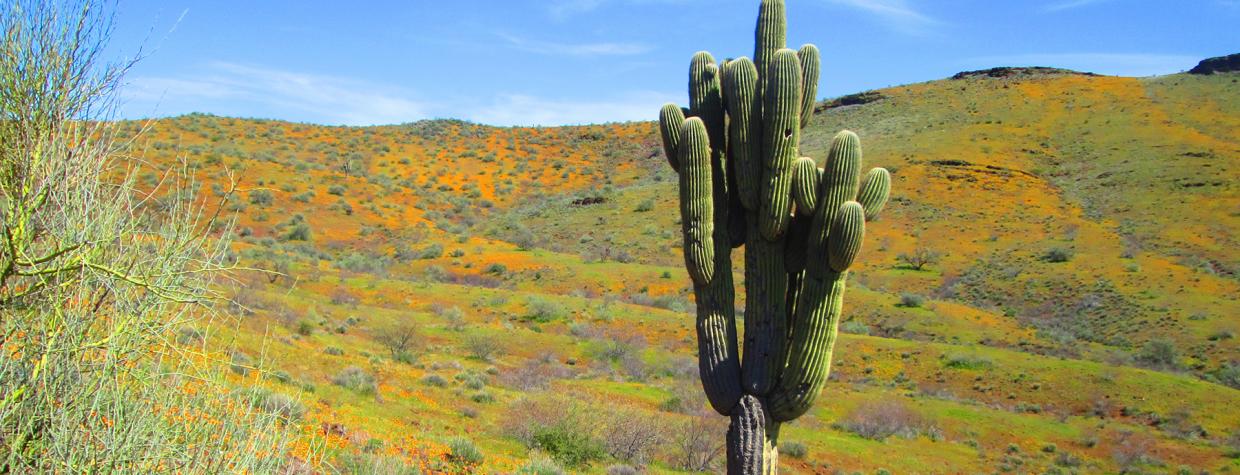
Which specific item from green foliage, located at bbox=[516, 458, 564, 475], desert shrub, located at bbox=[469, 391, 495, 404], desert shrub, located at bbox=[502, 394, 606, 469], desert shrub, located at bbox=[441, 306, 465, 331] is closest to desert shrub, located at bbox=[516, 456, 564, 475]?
green foliage, located at bbox=[516, 458, 564, 475]

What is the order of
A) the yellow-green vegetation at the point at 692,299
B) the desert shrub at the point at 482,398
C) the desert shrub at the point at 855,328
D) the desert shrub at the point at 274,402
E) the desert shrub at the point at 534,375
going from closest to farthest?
the desert shrub at the point at 274,402 < the yellow-green vegetation at the point at 692,299 < the desert shrub at the point at 482,398 < the desert shrub at the point at 534,375 < the desert shrub at the point at 855,328

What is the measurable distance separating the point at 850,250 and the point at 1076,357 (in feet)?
71.5

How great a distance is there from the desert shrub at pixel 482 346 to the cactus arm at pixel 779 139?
617 inches

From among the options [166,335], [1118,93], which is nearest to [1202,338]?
[166,335]

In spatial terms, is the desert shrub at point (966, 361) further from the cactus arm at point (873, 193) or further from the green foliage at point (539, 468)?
the cactus arm at point (873, 193)

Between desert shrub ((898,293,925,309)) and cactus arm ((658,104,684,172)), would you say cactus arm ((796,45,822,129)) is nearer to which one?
cactus arm ((658,104,684,172))

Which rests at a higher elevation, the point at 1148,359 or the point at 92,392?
the point at 92,392

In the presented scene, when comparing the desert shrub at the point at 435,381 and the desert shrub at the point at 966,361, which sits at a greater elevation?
the desert shrub at the point at 966,361

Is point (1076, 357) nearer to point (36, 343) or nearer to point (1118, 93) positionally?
point (36, 343)

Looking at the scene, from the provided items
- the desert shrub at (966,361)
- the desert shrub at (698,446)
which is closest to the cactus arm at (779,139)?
the desert shrub at (698,446)

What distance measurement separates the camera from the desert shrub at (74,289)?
13.2 ft

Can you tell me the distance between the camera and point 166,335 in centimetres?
461

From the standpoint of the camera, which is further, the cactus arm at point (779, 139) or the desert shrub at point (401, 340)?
the desert shrub at point (401, 340)

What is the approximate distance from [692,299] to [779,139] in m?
23.8
